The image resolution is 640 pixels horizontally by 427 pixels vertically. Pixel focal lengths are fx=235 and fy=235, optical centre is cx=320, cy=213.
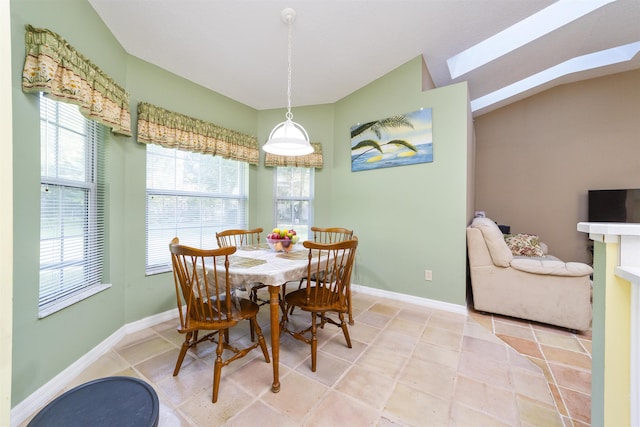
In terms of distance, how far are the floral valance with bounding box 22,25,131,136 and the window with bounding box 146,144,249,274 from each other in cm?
62

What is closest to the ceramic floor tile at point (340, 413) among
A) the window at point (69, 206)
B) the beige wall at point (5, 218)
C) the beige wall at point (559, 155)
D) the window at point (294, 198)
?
the beige wall at point (5, 218)

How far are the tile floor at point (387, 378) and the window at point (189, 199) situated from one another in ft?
2.96

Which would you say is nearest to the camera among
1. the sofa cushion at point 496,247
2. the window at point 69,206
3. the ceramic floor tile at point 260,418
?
the ceramic floor tile at point 260,418

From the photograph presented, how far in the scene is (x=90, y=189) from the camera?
185 centimetres

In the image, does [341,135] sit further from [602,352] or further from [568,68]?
[568,68]

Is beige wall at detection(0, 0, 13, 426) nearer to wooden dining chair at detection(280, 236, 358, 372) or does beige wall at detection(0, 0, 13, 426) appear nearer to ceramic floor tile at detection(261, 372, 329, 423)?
ceramic floor tile at detection(261, 372, 329, 423)

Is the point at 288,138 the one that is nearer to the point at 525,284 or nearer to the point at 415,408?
the point at 415,408

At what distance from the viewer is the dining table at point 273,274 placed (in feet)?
4.84

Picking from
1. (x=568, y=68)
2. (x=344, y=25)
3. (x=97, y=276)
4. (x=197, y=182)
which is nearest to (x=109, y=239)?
(x=97, y=276)

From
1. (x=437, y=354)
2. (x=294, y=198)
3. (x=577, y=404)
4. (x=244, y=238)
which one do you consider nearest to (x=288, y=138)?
(x=294, y=198)

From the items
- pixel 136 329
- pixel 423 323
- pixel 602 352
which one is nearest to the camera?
pixel 602 352

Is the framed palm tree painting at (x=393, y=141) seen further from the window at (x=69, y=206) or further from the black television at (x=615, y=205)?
the black television at (x=615, y=205)

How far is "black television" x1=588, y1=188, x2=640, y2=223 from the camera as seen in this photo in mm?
3378

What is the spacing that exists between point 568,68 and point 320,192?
412 centimetres
